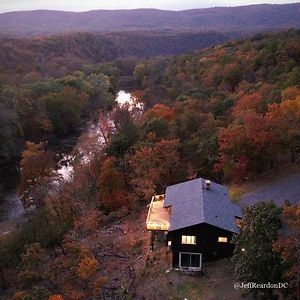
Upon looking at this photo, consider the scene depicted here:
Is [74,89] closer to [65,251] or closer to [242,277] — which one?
[65,251]

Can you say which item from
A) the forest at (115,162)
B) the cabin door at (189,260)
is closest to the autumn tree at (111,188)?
the forest at (115,162)

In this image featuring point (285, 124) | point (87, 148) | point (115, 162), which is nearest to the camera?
point (285, 124)

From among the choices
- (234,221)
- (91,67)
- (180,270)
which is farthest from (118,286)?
(91,67)

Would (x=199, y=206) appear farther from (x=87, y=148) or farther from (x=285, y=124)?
(x=87, y=148)

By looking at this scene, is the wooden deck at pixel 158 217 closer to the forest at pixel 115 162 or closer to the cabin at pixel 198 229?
the cabin at pixel 198 229

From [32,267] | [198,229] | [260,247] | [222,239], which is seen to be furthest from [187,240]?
[32,267]

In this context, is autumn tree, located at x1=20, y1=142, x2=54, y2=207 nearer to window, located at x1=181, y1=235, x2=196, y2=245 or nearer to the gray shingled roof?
the gray shingled roof

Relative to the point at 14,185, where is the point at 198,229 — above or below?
above

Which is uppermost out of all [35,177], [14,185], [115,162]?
[115,162]
